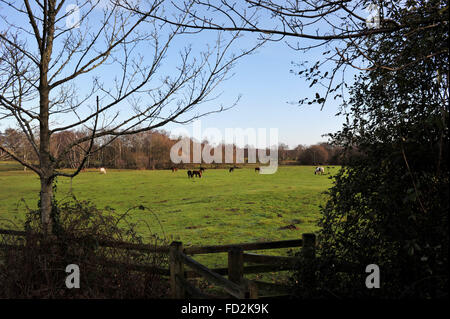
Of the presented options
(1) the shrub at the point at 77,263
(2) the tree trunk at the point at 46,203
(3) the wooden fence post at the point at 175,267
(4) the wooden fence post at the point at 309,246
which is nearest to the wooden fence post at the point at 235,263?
(3) the wooden fence post at the point at 175,267

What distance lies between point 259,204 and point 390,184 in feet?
55.7

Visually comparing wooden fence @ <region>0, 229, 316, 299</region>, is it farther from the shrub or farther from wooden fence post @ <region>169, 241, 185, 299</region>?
the shrub

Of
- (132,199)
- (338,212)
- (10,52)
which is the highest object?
(10,52)

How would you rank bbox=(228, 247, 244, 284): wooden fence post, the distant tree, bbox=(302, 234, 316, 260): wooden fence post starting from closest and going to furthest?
the distant tree < bbox=(302, 234, 316, 260): wooden fence post < bbox=(228, 247, 244, 284): wooden fence post

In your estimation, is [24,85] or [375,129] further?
[24,85]

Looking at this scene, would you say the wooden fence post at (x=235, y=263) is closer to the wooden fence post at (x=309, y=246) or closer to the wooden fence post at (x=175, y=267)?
the wooden fence post at (x=175, y=267)

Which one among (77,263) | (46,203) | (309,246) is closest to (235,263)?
(309,246)

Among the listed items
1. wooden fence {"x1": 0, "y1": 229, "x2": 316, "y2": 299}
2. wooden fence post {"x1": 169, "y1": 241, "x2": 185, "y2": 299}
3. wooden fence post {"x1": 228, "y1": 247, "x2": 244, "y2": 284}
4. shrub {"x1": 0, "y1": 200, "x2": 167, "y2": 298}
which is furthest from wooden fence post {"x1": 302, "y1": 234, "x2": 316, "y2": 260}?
shrub {"x1": 0, "y1": 200, "x2": 167, "y2": 298}

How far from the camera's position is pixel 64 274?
577 cm

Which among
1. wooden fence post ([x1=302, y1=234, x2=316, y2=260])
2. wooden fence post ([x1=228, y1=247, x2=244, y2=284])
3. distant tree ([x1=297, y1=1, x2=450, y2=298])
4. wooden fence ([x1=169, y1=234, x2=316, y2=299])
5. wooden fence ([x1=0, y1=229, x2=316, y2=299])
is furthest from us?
wooden fence post ([x1=228, y1=247, x2=244, y2=284])

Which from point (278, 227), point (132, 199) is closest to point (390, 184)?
point (278, 227)

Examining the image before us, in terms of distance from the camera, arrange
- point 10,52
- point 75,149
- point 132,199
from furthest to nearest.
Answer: point 132,199, point 75,149, point 10,52

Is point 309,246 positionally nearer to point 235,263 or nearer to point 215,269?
point 235,263

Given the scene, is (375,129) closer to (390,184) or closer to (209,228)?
(390,184)
